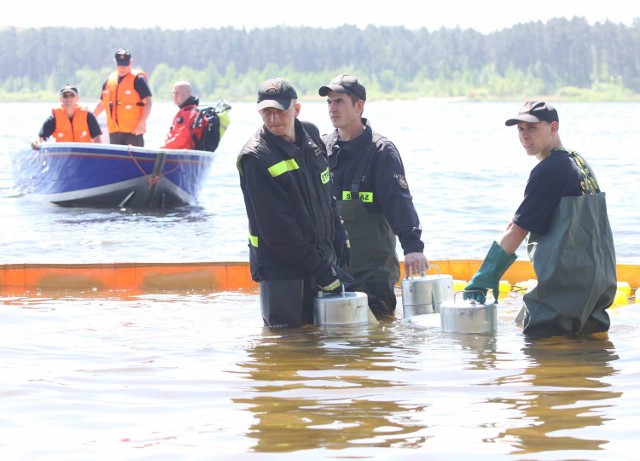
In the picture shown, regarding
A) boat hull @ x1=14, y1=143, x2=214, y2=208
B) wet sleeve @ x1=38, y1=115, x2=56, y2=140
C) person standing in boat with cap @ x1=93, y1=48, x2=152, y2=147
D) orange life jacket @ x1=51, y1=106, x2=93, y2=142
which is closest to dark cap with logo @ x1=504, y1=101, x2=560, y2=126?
person standing in boat with cap @ x1=93, y1=48, x2=152, y2=147

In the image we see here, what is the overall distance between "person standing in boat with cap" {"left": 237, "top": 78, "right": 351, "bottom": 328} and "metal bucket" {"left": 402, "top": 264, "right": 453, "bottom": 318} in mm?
703

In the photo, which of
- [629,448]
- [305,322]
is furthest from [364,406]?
[305,322]

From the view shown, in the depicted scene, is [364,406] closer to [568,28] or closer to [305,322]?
[305,322]

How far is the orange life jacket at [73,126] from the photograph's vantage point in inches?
651

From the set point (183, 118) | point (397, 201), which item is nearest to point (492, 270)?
point (397, 201)

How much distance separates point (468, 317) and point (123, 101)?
10.3 meters

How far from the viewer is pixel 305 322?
636 cm

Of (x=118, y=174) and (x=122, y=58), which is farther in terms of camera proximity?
(x=118, y=174)

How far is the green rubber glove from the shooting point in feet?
19.5

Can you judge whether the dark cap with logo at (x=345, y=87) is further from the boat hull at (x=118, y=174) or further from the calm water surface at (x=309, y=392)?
the boat hull at (x=118, y=174)

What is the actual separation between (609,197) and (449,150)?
19055 millimetres

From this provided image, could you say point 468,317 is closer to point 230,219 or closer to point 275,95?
point 275,95

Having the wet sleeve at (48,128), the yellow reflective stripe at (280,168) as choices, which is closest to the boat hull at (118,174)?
the wet sleeve at (48,128)

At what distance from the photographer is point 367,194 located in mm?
6621
